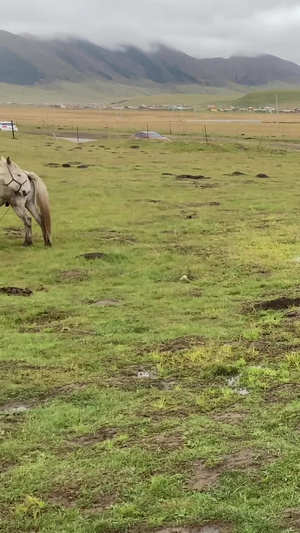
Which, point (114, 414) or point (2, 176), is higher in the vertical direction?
point (2, 176)

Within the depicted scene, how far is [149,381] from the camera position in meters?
6.74

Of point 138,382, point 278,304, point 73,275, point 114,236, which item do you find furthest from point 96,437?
point 114,236

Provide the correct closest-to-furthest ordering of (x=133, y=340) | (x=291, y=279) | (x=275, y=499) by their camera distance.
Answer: (x=275, y=499), (x=133, y=340), (x=291, y=279)

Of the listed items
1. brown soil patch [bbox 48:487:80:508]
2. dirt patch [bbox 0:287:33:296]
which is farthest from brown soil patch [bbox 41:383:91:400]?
dirt patch [bbox 0:287:33:296]

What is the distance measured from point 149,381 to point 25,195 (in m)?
9.10

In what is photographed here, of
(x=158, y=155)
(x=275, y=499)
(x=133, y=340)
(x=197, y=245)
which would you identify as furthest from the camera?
(x=158, y=155)

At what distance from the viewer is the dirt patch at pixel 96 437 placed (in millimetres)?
5406

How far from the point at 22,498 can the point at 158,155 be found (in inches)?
1445

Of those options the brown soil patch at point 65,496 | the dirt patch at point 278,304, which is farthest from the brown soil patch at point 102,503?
the dirt patch at point 278,304

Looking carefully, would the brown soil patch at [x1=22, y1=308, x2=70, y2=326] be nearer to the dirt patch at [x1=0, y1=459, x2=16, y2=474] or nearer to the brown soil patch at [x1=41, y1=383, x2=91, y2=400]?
the brown soil patch at [x1=41, y1=383, x2=91, y2=400]

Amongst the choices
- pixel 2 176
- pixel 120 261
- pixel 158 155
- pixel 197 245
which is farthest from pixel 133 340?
pixel 158 155

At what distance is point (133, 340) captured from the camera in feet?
26.6

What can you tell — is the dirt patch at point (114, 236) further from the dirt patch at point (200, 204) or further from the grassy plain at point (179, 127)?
the grassy plain at point (179, 127)

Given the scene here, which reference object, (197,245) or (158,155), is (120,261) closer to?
(197,245)
